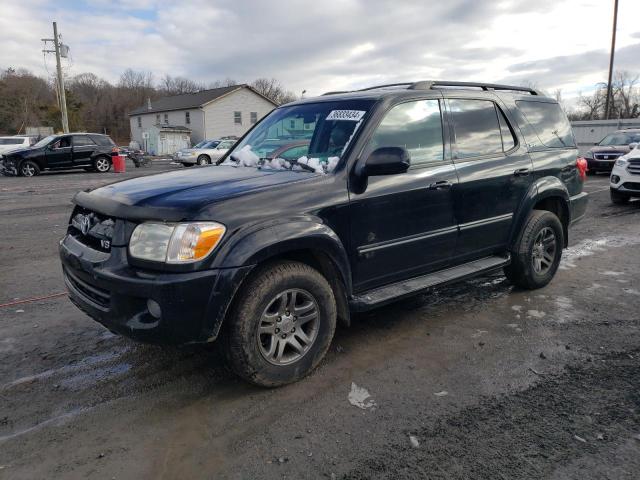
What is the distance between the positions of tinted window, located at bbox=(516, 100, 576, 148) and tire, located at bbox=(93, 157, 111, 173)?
2015 centimetres

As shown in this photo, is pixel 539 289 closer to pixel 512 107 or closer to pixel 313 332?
pixel 512 107

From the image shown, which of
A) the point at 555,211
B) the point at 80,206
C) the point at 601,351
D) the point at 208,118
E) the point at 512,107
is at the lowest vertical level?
the point at 601,351

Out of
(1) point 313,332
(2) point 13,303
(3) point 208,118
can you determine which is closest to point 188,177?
(1) point 313,332

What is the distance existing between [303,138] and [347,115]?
439mm

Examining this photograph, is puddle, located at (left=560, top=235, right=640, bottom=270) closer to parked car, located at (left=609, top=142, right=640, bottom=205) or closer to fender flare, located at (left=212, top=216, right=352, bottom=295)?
parked car, located at (left=609, top=142, right=640, bottom=205)

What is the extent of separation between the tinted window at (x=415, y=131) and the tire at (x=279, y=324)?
1158 mm

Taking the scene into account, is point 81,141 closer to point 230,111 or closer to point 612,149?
point 612,149

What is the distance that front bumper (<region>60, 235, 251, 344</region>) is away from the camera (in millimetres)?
2727

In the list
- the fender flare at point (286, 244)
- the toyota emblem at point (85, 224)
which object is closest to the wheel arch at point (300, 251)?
the fender flare at point (286, 244)

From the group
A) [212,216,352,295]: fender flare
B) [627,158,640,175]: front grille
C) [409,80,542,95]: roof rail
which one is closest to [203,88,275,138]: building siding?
[627,158,640,175]: front grille

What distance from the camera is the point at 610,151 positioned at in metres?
16.9

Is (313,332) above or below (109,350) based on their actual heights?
above

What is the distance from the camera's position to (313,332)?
3.31 meters

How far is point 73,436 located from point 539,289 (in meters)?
4.46
